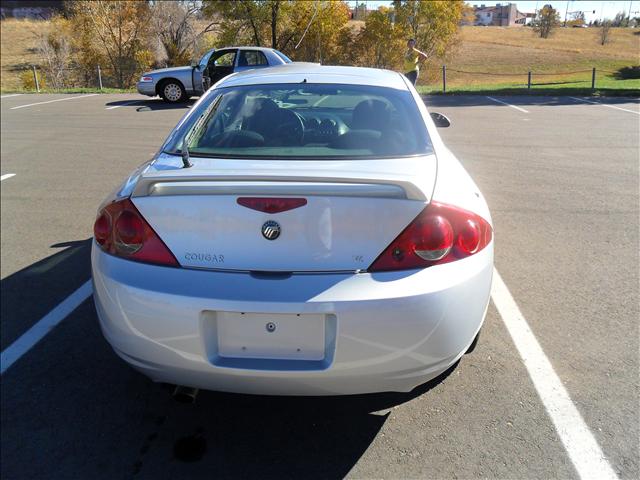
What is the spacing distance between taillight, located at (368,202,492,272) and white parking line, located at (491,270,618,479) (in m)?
0.99

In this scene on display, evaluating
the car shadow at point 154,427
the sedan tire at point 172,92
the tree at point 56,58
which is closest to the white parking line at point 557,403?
the car shadow at point 154,427

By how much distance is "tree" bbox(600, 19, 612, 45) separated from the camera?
38.2 feet

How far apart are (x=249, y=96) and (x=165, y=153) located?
2.84 feet

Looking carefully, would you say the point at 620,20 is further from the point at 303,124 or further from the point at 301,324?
the point at 301,324

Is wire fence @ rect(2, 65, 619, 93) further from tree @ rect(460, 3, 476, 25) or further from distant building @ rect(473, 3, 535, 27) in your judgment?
distant building @ rect(473, 3, 535, 27)

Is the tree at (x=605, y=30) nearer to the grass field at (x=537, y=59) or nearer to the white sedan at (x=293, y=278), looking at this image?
the grass field at (x=537, y=59)

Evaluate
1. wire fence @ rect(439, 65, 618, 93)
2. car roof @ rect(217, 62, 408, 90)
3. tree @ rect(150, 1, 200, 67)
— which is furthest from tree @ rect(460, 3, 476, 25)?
car roof @ rect(217, 62, 408, 90)

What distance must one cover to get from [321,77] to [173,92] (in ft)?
46.5

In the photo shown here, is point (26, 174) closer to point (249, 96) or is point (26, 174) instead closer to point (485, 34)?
point (249, 96)

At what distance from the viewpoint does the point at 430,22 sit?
27.5 m

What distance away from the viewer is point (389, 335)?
219 centimetres

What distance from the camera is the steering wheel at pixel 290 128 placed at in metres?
3.05

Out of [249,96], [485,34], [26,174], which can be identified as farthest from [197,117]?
[485,34]

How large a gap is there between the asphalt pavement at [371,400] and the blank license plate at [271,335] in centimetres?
A: 61
